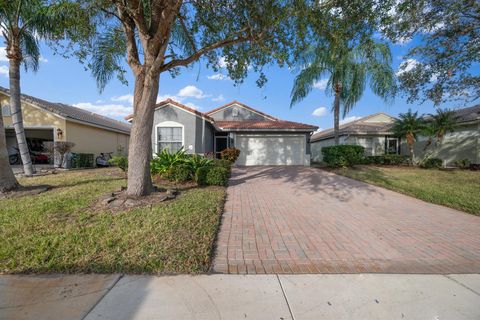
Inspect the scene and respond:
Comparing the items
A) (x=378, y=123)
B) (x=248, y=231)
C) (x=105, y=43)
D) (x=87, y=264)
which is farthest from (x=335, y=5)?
(x=378, y=123)

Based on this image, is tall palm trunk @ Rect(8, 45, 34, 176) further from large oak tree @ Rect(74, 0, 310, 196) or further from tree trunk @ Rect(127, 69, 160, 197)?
tree trunk @ Rect(127, 69, 160, 197)

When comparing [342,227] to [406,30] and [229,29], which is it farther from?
[406,30]

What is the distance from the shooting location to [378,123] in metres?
23.0

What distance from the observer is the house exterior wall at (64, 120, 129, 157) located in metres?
13.8

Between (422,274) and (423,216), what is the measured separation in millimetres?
3033

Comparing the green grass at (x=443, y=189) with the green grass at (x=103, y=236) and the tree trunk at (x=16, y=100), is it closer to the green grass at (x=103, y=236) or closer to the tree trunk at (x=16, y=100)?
the green grass at (x=103, y=236)

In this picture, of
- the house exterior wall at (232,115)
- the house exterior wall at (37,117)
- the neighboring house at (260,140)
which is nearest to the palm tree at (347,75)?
the neighboring house at (260,140)

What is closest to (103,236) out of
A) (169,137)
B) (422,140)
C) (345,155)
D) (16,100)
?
(16,100)

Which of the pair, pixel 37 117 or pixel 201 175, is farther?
pixel 37 117

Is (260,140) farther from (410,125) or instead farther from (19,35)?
(19,35)

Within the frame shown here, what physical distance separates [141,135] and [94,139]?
1266 cm

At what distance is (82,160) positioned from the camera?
43.6 feet

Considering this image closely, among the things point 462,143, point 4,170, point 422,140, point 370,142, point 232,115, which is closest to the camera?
point 4,170

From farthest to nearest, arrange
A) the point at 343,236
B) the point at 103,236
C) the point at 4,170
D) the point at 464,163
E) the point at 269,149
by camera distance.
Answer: the point at 269,149
the point at 464,163
the point at 4,170
the point at 343,236
the point at 103,236
